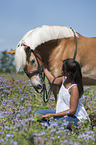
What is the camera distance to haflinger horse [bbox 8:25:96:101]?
3607 millimetres

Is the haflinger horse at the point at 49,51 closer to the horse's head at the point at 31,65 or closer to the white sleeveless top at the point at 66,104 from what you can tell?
the horse's head at the point at 31,65

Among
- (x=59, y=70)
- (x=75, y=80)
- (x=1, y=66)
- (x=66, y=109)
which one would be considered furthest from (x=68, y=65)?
(x=1, y=66)

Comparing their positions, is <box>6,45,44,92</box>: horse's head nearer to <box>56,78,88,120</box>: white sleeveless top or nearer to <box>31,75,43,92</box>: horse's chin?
<box>31,75,43,92</box>: horse's chin

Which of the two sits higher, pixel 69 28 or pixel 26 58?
pixel 69 28

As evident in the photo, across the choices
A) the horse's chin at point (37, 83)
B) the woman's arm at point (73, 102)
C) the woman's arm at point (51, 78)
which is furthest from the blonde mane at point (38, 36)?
the woman's arm at point (73, 102)

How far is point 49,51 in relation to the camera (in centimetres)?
381

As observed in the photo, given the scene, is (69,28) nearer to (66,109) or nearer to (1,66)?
(66,109)

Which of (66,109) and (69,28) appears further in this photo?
(69,28)

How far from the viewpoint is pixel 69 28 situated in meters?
4.01

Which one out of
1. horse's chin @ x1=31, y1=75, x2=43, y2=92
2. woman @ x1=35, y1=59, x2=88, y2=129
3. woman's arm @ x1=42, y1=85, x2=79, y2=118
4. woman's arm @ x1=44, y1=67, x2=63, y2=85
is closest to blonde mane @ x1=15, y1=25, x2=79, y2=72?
horse's chin @ x1=31, y1=75, x2=43, y2=92

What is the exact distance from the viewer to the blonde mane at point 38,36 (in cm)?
355

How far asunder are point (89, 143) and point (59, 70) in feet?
5.90

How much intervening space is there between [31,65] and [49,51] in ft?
1.65

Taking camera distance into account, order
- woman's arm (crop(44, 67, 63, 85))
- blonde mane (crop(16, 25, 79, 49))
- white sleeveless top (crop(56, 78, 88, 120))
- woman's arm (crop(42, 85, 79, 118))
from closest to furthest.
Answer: woman's arm (crop(42, 85, 79, 118)) < white sleeveless top (crop(56, 78, 88, 120)) < woman's arm (crop(44, 67, 63, 85)) < blonde mane (crop(16, 25, 79, 49))
